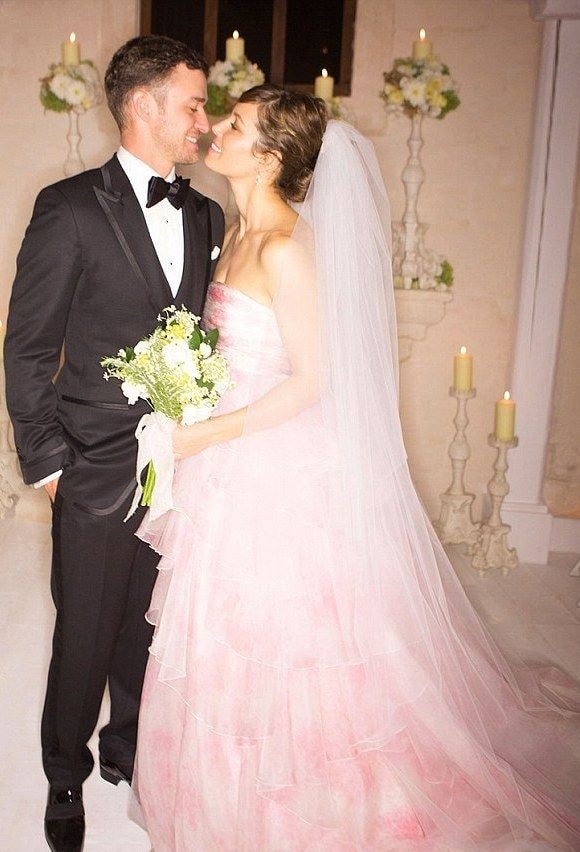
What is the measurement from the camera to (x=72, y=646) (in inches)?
88.2

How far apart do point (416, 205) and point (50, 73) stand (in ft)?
7.01

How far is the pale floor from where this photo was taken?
2.32 meters

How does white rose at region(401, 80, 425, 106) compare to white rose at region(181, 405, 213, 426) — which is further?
white rose at region(401, 80, 425, 106)

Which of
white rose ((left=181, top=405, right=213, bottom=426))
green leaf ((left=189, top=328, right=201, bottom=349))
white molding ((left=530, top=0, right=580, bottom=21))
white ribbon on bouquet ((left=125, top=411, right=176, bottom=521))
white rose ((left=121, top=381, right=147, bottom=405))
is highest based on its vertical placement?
white molding ((left=530, top=0, right=580, bottom=21))

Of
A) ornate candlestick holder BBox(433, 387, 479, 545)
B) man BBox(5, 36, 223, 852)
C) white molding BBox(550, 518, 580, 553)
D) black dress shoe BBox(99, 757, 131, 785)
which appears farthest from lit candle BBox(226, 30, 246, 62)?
black dress shoe BBox(99, 757, 131, 785)

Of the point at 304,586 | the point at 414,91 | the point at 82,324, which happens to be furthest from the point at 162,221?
the point at 414,91

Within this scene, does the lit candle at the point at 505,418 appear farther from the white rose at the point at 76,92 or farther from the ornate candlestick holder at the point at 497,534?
the white rose at the point at 76,92

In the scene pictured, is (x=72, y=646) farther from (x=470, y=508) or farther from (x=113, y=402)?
(x=470, y=508)

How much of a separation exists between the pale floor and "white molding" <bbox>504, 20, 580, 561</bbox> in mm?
385

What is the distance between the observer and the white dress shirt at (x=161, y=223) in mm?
2166

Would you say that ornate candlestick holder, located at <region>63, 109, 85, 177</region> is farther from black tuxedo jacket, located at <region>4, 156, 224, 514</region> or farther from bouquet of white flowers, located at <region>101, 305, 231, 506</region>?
bouquet of white flowers, located at <region>101, 305, 231, 506</region>

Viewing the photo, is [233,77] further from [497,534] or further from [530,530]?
[530,530]

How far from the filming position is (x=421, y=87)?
407 cm

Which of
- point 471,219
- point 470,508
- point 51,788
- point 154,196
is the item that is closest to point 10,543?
point 51,788
